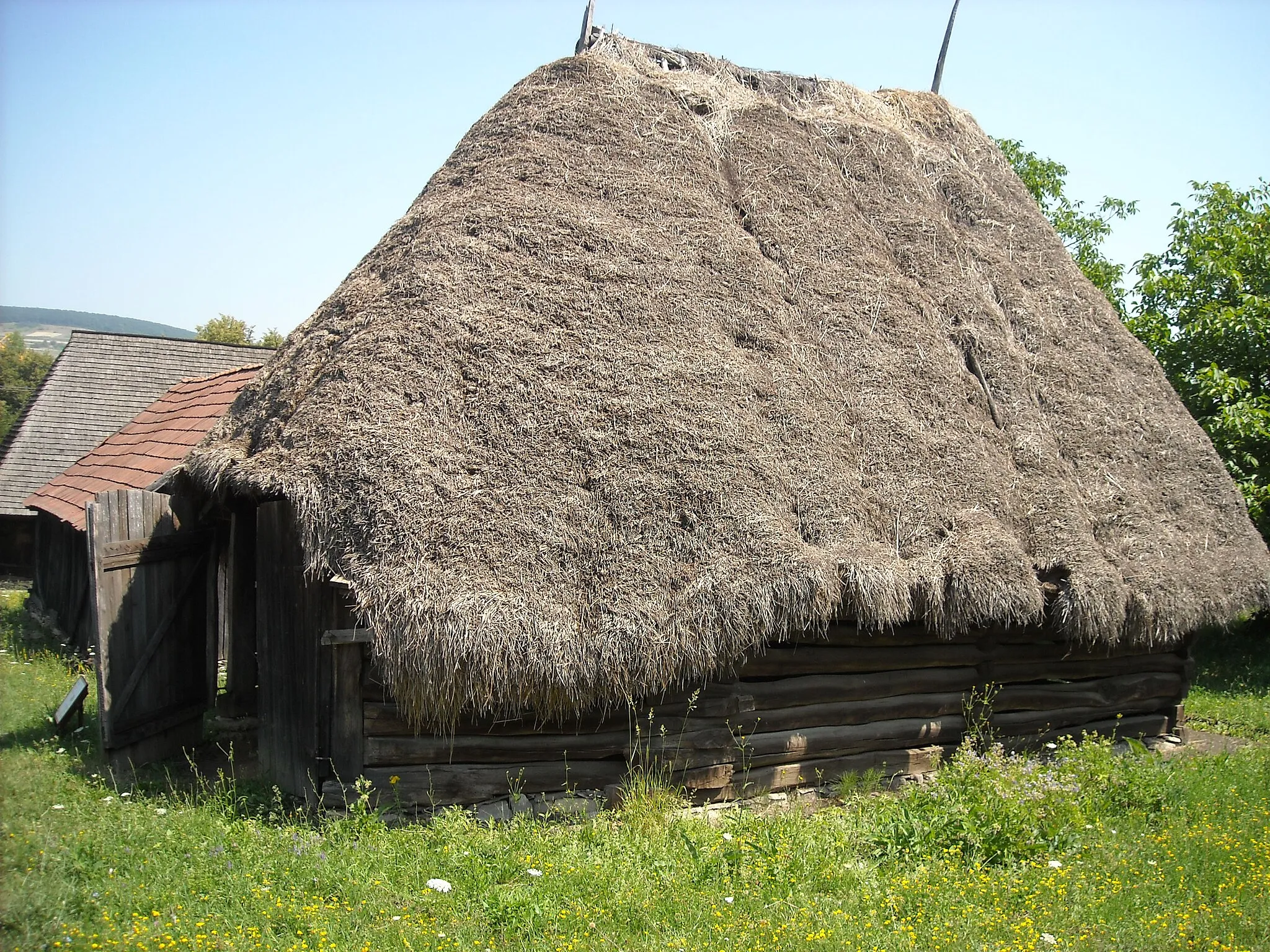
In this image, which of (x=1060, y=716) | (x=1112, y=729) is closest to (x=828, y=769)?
(x=1060, y=716)

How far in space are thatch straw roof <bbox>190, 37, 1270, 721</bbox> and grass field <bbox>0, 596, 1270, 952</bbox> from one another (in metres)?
1.00

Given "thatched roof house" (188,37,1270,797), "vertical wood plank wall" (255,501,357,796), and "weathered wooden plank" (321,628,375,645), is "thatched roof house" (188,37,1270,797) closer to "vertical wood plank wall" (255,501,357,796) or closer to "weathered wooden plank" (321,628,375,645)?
"weathered wooden plank" (321,628,375,645)

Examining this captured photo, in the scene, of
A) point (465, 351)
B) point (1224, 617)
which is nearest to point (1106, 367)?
point (1224, 617)

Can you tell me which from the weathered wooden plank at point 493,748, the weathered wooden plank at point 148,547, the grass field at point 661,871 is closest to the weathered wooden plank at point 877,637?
the grass field at point 661,871

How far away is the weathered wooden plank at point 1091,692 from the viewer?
7.93m

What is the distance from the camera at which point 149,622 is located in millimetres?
7035

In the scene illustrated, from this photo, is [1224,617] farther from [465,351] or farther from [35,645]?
[35,645]

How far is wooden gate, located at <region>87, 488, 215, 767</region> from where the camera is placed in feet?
21.4

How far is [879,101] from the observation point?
34.8 ft

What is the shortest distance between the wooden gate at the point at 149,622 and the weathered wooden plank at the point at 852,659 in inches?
171

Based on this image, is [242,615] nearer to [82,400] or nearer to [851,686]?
[851,686]

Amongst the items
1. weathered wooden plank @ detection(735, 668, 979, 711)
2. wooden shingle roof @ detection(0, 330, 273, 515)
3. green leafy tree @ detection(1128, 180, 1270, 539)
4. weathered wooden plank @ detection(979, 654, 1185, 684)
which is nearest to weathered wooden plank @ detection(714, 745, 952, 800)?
weathered wooden plank @ detection(735, 668, 979, 711)

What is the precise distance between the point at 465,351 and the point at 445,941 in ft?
12.1

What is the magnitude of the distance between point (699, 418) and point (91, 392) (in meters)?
16.7
